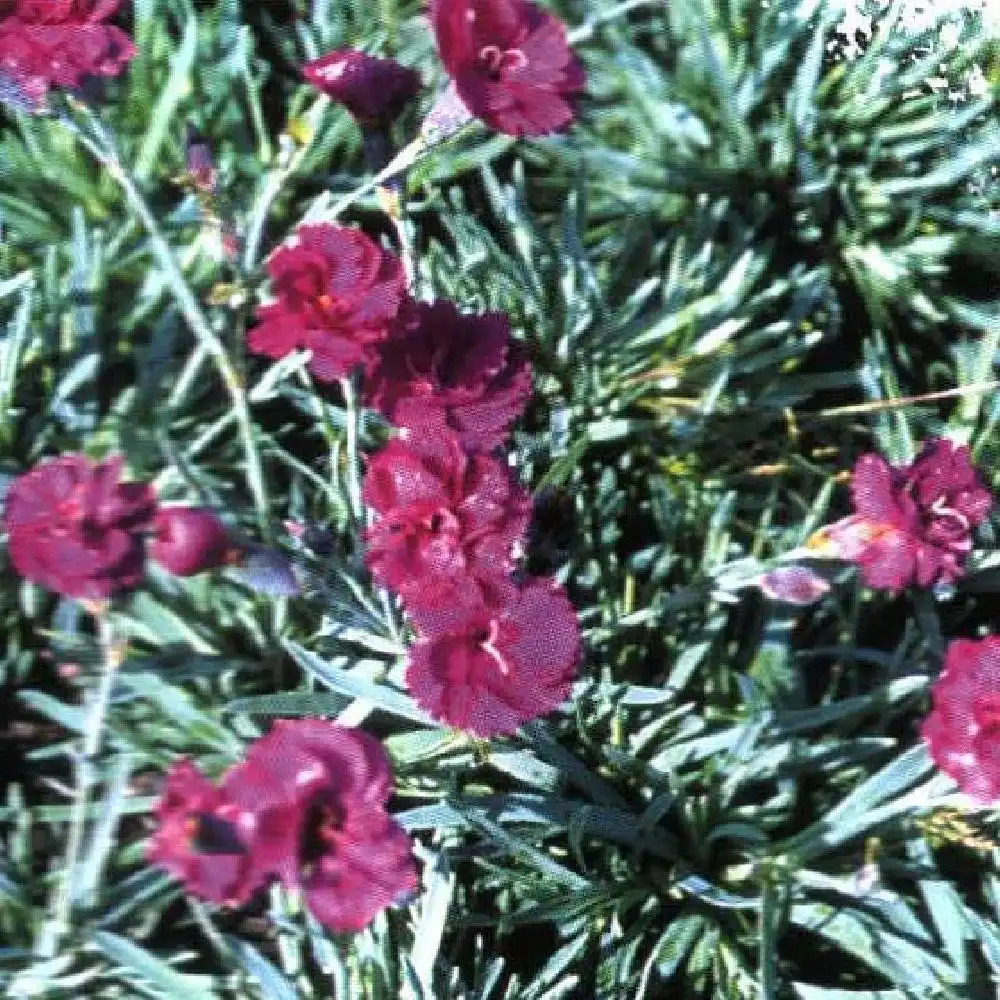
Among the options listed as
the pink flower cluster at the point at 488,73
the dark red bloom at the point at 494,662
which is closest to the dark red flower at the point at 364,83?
the pink flower cluster at the point at 488,73

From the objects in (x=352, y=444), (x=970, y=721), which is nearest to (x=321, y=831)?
(x=352, y=444)

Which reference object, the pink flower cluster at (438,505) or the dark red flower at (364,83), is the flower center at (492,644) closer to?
the pink flower cluster at (438,505)

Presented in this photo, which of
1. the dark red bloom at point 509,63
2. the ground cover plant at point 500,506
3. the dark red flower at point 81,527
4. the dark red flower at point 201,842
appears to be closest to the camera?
the dark red flower at point 201,842

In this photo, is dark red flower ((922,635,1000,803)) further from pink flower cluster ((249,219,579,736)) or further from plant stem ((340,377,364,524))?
plant stem ((340,377,364,524))

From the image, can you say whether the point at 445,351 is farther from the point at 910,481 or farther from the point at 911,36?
the point at 911,36

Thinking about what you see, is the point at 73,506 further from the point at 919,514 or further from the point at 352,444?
the point at 919,514

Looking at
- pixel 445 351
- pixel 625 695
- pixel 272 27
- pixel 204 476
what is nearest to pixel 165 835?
pixel 445 351
